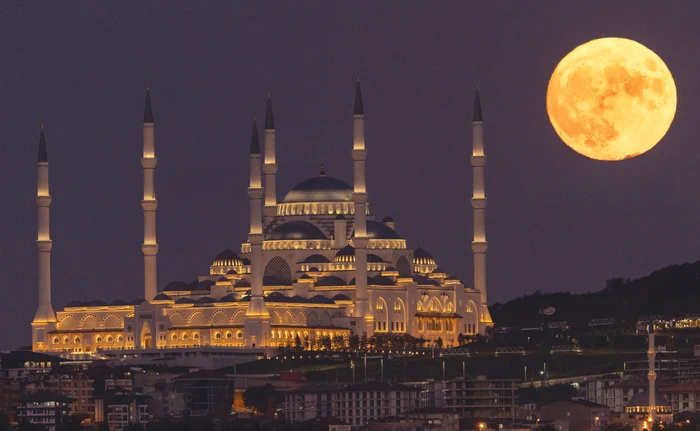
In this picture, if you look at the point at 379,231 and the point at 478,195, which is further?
the point at 379,231

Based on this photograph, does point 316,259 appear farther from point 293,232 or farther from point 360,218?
point 360,218

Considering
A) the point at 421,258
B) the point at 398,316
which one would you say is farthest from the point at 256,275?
the point at 421,258

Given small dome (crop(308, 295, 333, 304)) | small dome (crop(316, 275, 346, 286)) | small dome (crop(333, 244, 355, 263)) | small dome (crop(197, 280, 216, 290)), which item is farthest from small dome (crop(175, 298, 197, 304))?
small dome (crop(333, 244, 355, 263))

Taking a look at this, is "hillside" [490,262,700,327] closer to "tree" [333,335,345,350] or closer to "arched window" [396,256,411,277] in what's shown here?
"arched window" [396,256,411,277]

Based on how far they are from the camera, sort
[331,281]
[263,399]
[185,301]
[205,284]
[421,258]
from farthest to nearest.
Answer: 1. [421,258]
2. [205,284]
3. [331,281]
4. [185,301]
5. [263,399]

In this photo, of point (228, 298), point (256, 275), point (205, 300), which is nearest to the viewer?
point (256, 275)

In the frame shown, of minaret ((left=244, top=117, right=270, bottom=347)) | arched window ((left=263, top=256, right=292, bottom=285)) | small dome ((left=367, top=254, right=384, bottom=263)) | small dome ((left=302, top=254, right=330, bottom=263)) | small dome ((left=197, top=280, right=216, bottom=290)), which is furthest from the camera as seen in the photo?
arched window ((left=263, top=256, right=292, bottom=285))

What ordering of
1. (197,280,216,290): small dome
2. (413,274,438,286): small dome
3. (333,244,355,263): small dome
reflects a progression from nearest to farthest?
(413,274,438,286): small dome < (333,244,355,263): small dome < (197,280,216,290): small dome
